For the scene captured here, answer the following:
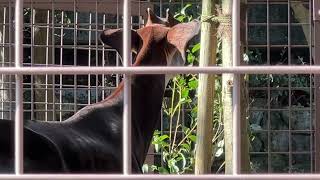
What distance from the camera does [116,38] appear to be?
491cm

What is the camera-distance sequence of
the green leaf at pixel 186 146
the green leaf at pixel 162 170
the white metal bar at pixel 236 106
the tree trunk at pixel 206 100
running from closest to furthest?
the white metal bar at pixel 236 106
the tree trunk at pixel 206 100
the green leaf at pixel 162 170
the green leaf at pixel 186 146

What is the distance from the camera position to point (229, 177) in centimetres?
249

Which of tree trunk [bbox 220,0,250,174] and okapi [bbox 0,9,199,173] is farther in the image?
tree trunk [bbox 220,0,250,174]

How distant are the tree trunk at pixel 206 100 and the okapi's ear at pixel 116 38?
2.05 feet

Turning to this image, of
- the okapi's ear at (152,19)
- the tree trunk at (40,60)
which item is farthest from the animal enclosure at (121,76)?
the okapi's ear at (152,19)

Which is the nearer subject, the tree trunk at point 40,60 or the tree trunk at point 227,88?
the tree trunk at point 227,88

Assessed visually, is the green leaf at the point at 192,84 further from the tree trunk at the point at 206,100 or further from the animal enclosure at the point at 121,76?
the tree trunk at the point at 206,100

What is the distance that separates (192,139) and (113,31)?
1.30 meters

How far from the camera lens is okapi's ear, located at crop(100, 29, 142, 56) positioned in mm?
4867

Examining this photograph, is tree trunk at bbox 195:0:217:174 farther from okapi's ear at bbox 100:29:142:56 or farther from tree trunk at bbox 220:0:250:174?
okapi's ear at bbox 100:29:142:56

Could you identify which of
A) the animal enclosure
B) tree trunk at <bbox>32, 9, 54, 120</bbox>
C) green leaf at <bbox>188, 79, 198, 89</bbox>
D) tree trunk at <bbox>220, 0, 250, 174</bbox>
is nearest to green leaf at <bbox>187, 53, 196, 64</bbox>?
green leaf at <bbox>188, 79, 198, 89</bbox>

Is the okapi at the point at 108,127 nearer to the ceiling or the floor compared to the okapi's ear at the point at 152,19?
nearer to the floor

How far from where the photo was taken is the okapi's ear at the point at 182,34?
14.6ft

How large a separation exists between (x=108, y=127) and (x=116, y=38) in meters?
0.58
